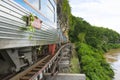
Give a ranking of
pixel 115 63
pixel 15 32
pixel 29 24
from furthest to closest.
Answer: pixel 115 63
pixel 29 24
pixel 15 32

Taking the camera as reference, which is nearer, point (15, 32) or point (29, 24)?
point (15, 32)

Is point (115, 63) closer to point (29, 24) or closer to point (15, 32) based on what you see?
point (29, 24)

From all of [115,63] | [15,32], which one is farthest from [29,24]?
[115,63]

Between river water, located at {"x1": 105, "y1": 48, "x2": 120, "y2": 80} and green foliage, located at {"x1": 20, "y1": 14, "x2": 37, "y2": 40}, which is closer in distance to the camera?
green foliage, located at {"x1": 20, "y1": 14, "x2": 37, "y2": 40}

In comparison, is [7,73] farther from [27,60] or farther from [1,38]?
[1,38]

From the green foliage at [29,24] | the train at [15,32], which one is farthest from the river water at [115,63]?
the green foliage at [29,24]

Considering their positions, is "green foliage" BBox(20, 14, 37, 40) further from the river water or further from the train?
the river water

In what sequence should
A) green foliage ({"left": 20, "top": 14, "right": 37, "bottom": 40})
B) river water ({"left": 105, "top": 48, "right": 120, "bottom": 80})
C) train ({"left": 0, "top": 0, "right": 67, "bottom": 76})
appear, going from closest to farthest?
train ({"left": 0, "top": 0, "right": 67, "bottom": 76})
green foliage ({"left": 20, "top": 14, "right": 37, "bottom": 40})
river water ({"left": 105, "top": 48, "right": 120, "bottom": 80})

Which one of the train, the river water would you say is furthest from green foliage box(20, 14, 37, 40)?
the river water

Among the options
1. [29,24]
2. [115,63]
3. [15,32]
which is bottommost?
[115,63]

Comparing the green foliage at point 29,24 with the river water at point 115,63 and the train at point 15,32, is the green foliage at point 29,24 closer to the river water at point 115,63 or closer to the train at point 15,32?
the train at point 15,32

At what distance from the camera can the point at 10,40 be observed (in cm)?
422

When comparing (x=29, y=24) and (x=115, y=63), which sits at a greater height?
(x=29, y=24)

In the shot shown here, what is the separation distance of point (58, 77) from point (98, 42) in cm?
4391
